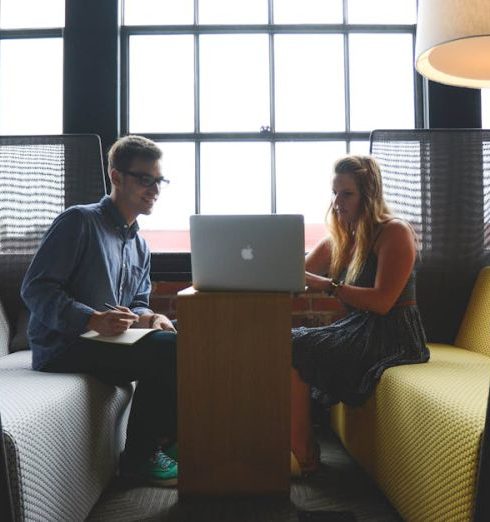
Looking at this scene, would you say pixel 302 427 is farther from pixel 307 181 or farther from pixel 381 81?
pixel 381 81

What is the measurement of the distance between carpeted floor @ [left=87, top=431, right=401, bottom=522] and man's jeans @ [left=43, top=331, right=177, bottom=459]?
0.62 ft

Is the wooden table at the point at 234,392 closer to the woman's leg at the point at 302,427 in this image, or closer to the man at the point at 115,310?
the man at the point at 115,310

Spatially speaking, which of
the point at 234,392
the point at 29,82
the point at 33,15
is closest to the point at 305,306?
the point at 234,392

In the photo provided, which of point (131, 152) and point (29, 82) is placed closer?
point (131, 152)

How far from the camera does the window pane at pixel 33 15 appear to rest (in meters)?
3.02

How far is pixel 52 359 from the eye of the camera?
6.26 feet

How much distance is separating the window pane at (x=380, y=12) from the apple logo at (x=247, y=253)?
176 centimetres

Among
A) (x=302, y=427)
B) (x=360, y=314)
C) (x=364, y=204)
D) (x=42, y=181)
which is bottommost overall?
(x=302, y=427)

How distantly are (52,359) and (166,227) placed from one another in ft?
3.91

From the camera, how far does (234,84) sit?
3020 millimetres

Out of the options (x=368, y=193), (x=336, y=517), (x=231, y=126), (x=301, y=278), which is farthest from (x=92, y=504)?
(x=231, y=126)

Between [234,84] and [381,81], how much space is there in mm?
754

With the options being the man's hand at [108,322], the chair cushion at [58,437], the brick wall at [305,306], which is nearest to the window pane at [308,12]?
the brick wall at [305,306]

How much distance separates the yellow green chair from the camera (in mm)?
1306
